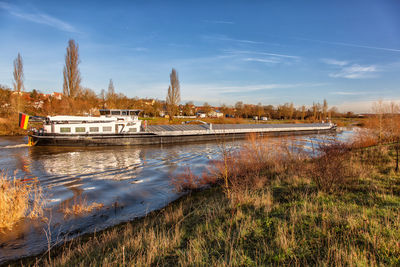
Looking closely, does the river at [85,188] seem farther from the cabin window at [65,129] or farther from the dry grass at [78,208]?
the cabin window at [65,129]

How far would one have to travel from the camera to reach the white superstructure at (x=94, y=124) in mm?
26505

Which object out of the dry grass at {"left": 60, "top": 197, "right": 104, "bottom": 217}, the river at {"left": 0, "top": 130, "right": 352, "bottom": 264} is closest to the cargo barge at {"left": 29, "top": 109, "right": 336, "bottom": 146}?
the river at {"left": 0, "top": 130, "right": 352, "bottom": 264}

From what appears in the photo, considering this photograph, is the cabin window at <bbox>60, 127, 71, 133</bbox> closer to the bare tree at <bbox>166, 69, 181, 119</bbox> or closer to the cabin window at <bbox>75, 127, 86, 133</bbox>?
the cabin window at <bbox>75, 127, 86, 133</bbox>

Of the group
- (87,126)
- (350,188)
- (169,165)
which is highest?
(87,126)

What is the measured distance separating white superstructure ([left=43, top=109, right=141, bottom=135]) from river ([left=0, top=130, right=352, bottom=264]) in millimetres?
3868

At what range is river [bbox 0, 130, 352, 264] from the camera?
6.56m

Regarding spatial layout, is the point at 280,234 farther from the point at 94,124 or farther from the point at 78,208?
the point at 94,124

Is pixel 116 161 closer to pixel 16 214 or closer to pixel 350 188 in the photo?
pixel 16 214

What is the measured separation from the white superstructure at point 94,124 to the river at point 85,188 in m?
3.87

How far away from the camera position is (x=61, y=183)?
12.6m

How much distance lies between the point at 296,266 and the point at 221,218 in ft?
8.76

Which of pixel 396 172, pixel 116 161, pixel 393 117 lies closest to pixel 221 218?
pixel 396 172

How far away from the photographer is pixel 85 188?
38.3 feet

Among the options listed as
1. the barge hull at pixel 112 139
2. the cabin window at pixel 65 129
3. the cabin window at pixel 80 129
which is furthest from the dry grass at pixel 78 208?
the cabin window at pixel 65 129
